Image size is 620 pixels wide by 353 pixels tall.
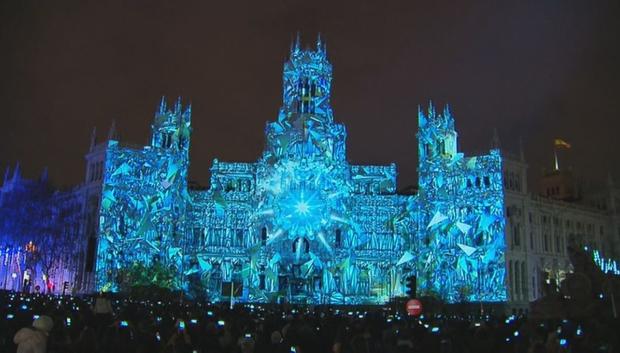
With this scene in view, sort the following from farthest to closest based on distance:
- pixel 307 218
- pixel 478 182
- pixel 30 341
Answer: pixel 307 218, pixel 478 182, pixel 30 341

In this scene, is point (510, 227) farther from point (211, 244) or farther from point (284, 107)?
point (211, 244)

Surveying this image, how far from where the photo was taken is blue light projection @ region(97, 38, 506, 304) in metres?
66.4

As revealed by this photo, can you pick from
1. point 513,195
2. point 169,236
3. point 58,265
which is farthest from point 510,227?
point 58,265

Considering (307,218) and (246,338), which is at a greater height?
(307,218)

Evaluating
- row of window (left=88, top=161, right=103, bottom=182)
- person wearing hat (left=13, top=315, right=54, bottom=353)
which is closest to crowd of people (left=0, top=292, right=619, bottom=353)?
person wearing hat (left=13, top=315, right=54, bottom=353)

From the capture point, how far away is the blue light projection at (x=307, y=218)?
6638cm

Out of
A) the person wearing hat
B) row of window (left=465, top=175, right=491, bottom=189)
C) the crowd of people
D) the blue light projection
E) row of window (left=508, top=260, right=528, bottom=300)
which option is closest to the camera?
the person wearing hat

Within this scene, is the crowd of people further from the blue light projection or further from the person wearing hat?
the blue light projection

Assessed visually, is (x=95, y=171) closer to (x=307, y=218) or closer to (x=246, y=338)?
(x=307, y=218)

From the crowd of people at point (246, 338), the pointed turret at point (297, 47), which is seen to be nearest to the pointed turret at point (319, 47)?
the pointed turret at point (297, 47)

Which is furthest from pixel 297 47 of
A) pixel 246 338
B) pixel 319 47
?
pixel 246 338

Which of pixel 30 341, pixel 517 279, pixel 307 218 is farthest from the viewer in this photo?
pixel 517 279

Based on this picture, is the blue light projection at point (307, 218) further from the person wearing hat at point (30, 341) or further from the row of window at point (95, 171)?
the person wearing hat at point (30, 341)

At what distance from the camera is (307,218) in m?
70.4
